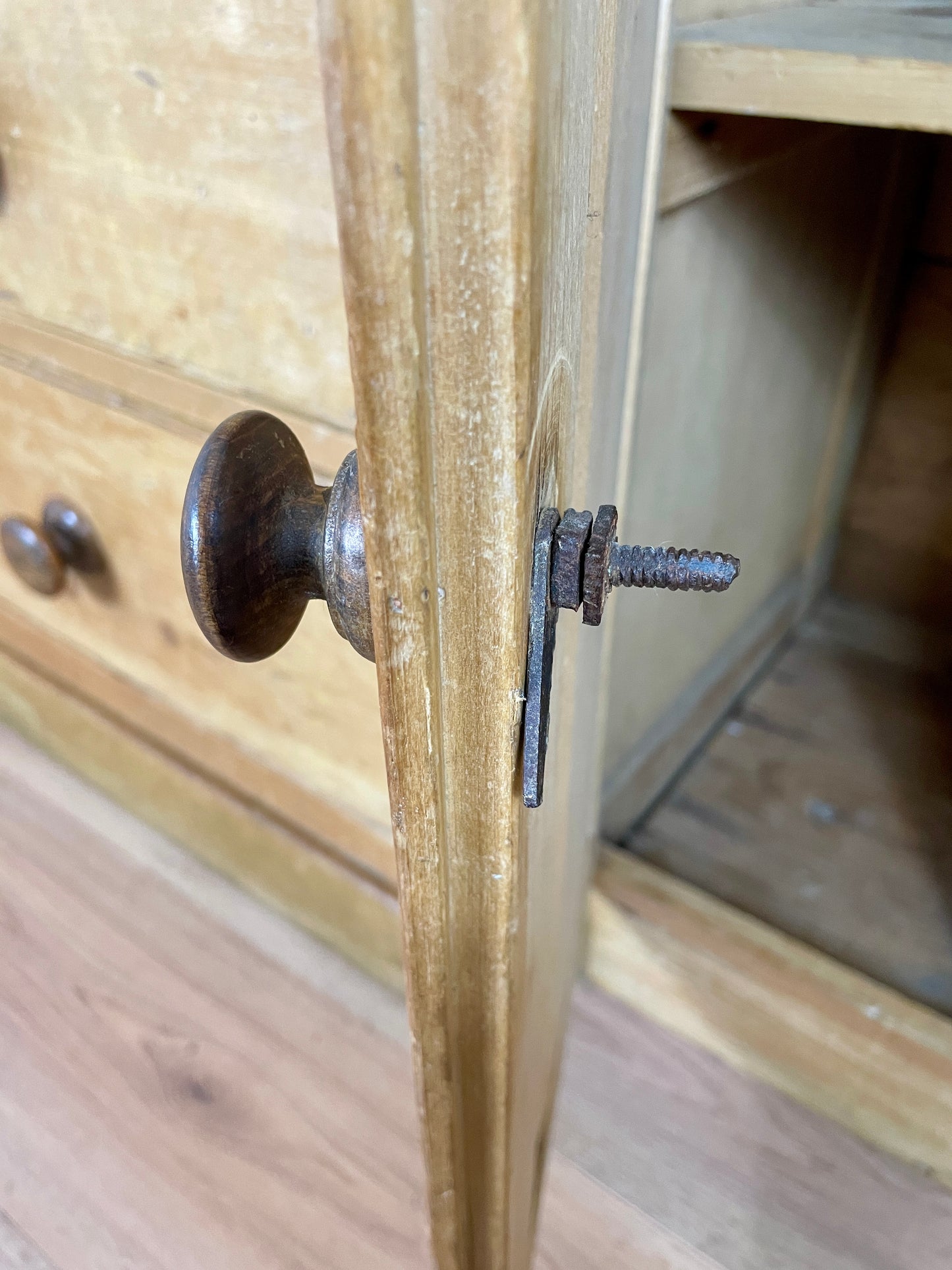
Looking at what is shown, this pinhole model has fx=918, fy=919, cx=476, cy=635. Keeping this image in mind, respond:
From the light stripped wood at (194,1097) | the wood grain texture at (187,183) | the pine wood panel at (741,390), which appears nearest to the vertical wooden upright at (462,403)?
the wood grain texture at (187,183)

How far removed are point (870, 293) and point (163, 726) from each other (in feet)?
2.48

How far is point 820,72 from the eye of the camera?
416 millimetres

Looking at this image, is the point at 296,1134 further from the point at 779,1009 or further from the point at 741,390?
the point at 741,390

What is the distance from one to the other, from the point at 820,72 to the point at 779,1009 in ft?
1.88

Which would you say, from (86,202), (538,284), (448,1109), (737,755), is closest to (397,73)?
(538,284)

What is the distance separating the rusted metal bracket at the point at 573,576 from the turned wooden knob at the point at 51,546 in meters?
0.53

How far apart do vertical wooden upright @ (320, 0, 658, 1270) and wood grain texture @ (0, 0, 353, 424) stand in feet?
0.55

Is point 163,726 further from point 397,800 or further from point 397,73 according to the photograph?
point 397,73

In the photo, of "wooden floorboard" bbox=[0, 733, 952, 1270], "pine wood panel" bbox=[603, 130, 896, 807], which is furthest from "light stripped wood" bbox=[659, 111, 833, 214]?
"wooden floorboard" bbox=[0, 733, 952, 1270]

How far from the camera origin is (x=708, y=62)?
44 cm

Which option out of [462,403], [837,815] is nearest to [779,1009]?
[837,815]

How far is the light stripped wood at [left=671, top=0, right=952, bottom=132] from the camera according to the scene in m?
0.40

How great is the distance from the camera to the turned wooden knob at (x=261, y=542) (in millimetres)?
240

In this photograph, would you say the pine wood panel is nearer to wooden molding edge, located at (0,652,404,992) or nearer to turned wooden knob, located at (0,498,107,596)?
wooden molding edge, located at (0,652,404,992)
